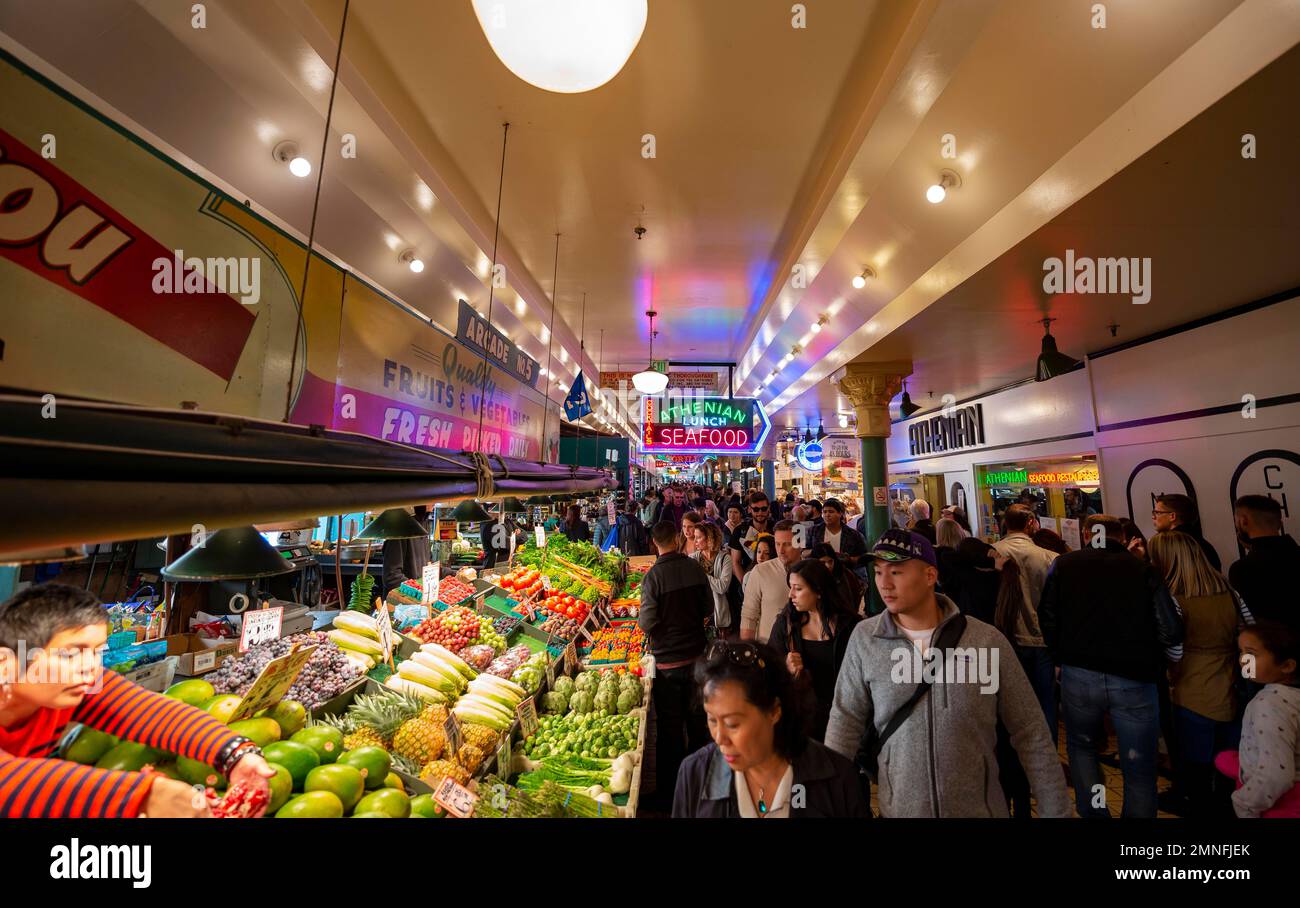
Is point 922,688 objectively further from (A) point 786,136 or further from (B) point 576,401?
(B) point 576,401

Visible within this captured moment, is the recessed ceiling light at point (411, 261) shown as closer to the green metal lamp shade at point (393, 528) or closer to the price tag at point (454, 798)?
the green metal lamp shade at point (393, 528)

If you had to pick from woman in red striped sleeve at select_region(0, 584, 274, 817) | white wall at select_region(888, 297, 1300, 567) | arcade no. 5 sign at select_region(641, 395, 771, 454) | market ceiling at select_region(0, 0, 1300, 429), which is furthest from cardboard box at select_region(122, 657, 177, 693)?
white wall at select_region(888, 297, 1300, 567)

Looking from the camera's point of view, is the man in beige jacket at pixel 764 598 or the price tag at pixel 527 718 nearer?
the price tag at pixel 527 718

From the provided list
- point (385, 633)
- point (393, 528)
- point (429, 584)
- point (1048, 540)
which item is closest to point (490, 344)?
point (393, 528)

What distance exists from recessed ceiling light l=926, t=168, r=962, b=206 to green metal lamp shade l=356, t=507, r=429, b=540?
488cm

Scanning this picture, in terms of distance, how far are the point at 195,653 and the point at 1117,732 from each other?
5.69 m

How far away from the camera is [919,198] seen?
12.8ft

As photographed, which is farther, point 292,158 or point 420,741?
point 292,158

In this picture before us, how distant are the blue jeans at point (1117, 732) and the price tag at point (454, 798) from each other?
3.64 metres

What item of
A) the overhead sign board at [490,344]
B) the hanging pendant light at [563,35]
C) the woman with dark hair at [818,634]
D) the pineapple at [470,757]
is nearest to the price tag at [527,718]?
the pineapple at [470,757]

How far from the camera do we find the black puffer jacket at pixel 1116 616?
2.98m

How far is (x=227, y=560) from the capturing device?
2.34 meters

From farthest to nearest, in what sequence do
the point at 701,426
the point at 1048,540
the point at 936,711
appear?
the point at 701,426
the point at 1048,540
the point at 936,711

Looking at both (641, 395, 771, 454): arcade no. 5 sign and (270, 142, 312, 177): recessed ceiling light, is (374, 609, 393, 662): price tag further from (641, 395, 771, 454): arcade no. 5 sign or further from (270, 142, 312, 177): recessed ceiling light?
(641, 395, 771, 454): arcade no. 5 sign
